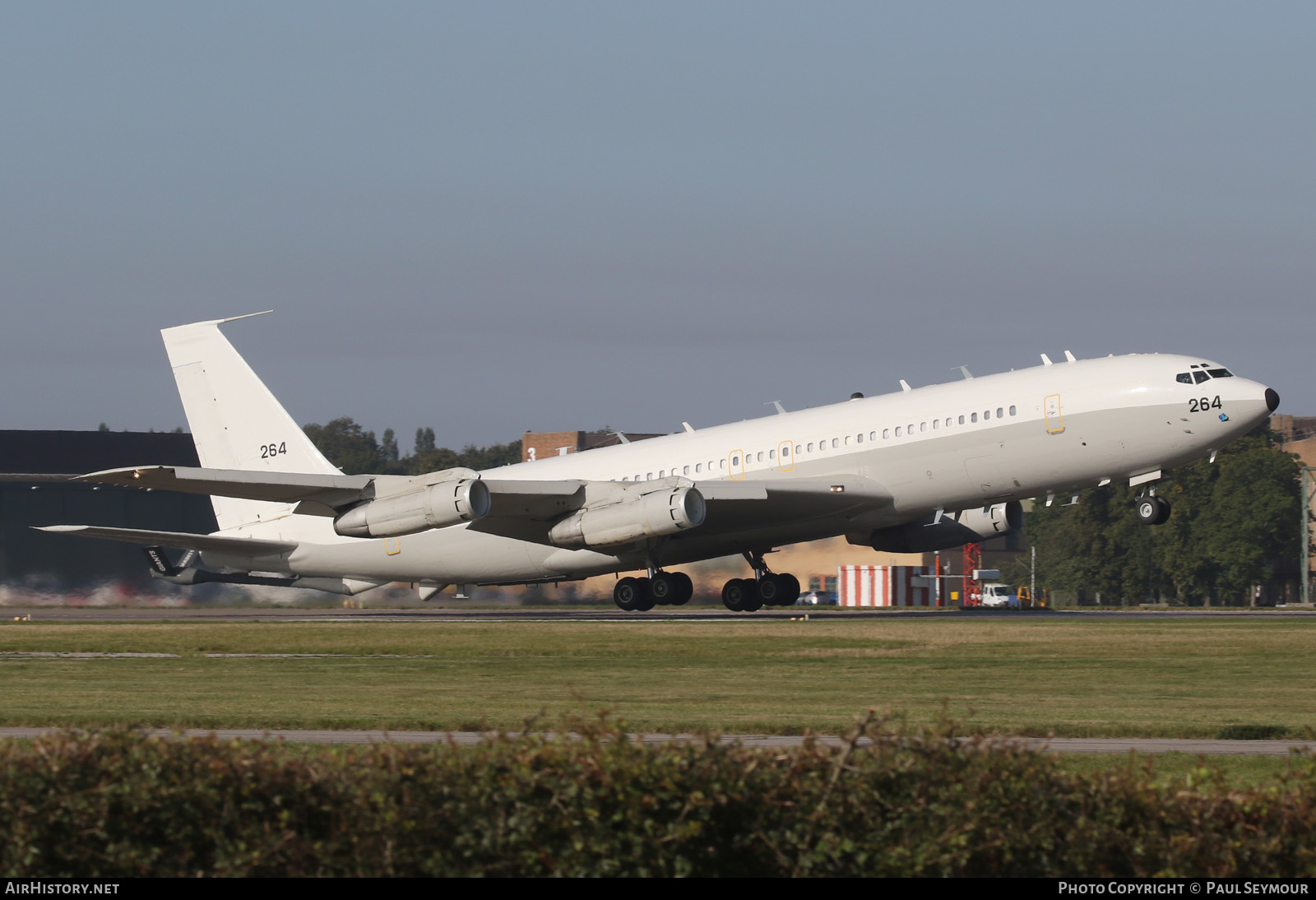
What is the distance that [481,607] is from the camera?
61.4 metres

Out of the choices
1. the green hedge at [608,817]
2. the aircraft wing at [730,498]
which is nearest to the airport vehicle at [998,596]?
the aircraft wing at [730,498]

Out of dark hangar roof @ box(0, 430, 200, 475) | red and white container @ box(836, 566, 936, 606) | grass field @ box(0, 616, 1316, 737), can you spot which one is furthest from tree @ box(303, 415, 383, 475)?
grass field @ box(0, 616, 1316, 737)

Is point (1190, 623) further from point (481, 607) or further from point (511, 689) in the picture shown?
point (481, 607)

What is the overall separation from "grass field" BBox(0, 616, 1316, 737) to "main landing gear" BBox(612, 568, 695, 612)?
4.61m

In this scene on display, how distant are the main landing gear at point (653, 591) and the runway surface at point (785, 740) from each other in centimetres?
2939

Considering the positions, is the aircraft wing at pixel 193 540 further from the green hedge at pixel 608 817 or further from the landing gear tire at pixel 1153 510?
the green hedge at pixel 608 817

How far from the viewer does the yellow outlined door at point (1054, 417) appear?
4103 cm

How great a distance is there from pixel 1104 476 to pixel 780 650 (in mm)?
13514

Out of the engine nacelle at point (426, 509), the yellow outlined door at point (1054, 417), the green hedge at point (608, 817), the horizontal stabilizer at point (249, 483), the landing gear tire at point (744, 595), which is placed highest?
the yellow outlined door at point (1054, 417)

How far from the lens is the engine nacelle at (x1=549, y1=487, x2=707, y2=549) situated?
43125 millimetres

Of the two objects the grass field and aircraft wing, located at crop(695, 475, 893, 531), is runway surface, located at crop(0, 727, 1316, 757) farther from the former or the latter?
aircraft wing, located at crop(695, 475, 893, 531)

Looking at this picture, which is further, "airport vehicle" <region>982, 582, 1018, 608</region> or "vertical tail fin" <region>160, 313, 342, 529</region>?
"airport vehicle" <region>982, 582, 1018, 608</region>

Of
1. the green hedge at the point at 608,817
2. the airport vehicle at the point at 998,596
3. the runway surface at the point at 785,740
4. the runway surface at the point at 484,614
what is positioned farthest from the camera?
the airport vehicle at the point at 998,596

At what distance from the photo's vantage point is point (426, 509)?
42.6 meters
